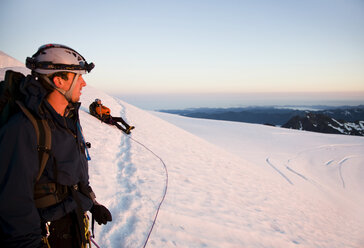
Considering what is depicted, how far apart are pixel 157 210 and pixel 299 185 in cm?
865

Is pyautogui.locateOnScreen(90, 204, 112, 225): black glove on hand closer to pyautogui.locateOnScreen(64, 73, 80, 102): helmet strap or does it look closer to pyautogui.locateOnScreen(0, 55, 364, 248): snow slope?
pyautogui.locateOnScreen(64, 73, 80, 102): helmet strap

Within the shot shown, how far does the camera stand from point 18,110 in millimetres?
1365

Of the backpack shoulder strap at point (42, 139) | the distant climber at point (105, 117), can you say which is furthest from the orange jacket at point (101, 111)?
the backpack shoulder strap at point (42, 139)

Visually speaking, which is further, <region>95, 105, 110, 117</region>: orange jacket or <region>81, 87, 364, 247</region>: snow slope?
<region>95, 105, 110, 117</region>: orange jacket

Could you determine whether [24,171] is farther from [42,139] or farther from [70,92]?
[70,92]

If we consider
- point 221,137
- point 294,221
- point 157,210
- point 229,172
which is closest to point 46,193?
point 157,210

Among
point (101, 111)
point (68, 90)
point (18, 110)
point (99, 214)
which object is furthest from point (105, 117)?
point (18, 110)

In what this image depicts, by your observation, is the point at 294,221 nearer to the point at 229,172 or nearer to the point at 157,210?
the point at 229,172

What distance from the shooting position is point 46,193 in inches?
61.5

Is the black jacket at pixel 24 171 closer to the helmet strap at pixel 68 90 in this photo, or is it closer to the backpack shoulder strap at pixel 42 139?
the backpack shoulder strap at pixel 42 139

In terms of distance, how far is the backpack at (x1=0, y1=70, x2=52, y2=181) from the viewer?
133cm

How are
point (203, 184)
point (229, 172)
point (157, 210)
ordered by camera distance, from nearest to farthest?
point (157, 210) → point (203, 184) → point (229, 172)

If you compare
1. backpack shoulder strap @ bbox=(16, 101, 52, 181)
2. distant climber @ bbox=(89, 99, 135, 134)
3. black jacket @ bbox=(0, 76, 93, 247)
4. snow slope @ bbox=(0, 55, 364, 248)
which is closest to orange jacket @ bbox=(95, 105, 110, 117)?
Answer: distant climber @ bbox=(89, 99, 135, 134)

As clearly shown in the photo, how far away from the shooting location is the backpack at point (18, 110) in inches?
52.4
